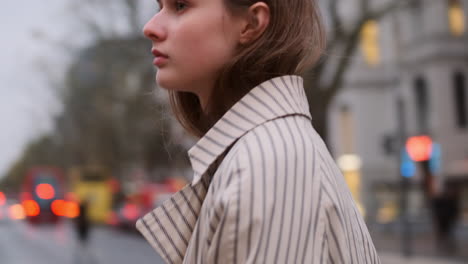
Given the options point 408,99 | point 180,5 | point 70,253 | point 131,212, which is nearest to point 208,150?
point 180,5

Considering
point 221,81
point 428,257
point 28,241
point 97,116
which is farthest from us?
point 97,116

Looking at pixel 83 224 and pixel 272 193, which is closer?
pixel 272 193

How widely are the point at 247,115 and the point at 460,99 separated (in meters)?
32.5

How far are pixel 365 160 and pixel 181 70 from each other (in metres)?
36.8

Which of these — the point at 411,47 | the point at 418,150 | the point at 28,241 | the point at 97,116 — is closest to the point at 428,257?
the point at 418,150

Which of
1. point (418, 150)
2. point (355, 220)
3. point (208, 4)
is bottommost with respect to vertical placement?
point (418, 150)

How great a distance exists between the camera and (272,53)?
1539 mm

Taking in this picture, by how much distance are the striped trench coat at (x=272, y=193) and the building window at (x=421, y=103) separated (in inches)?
1276

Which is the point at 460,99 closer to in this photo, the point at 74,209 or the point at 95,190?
the point at 74,209

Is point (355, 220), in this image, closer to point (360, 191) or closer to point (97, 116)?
point (360, 191)

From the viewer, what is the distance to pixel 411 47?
34.5 metres

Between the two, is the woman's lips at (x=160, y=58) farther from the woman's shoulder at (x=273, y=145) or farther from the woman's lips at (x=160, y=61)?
the woman's shoulder at (x=273, y=145)

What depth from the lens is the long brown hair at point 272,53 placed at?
1544 mm

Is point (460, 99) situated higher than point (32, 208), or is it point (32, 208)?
point (460, 99)
